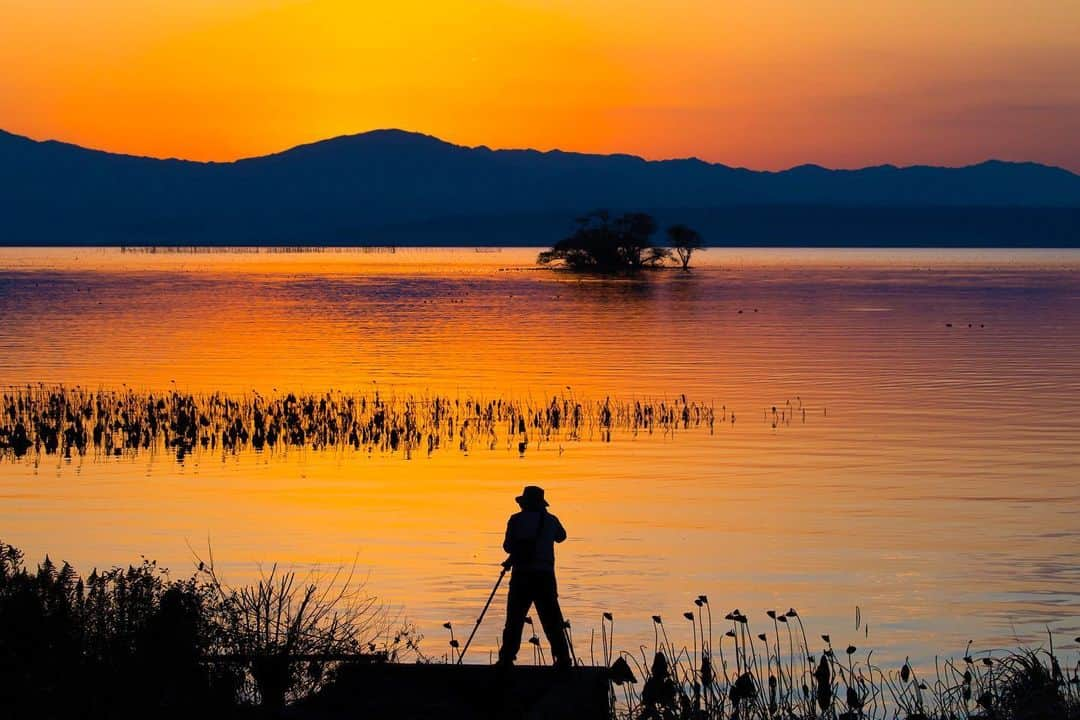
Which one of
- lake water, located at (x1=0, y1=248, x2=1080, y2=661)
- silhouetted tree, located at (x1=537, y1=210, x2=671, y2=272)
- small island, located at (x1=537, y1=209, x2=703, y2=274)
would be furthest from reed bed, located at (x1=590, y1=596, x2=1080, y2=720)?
silhouetted tree, located at (x1=537, y1=210, x2=671, y2=272)

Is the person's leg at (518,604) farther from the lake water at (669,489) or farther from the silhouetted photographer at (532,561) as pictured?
the lake water at (669,489)

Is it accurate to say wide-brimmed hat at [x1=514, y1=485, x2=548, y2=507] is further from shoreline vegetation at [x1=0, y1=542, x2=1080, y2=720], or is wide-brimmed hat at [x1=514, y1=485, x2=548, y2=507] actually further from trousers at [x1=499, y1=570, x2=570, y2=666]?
shoreline vegetation at [x1=0, y1=542, x2=1080, y2=720]

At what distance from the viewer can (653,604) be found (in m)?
21.7

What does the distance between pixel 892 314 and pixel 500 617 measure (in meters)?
79.2

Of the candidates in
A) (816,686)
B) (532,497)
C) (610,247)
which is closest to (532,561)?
(532,497)

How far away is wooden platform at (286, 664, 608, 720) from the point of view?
48.0ft

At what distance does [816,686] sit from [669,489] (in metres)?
14.3

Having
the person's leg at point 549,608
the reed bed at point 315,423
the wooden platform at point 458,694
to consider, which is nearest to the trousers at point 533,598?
the person's leg at point 549,608

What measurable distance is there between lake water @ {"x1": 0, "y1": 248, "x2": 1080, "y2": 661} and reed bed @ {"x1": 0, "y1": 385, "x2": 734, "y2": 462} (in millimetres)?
1159

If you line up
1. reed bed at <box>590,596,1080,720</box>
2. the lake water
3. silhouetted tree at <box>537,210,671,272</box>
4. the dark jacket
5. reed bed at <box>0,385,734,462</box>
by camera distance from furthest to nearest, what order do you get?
silhouetted tree at <box>537,210,671,272</box>, reed bed at <box>0,385,734,462</box>, the lake water, the dark jacket, reed bed at <box>590,596,1080,720</box>

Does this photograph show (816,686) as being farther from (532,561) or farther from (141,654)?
(141,654)

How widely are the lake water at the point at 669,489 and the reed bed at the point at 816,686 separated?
758mm

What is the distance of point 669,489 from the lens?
102 feet

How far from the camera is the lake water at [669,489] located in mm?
22250
